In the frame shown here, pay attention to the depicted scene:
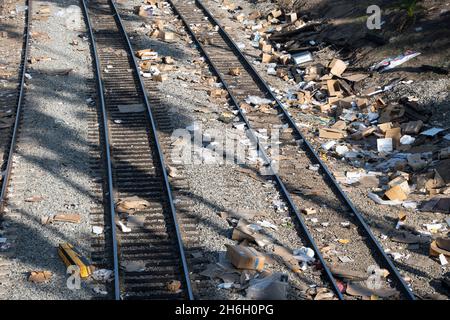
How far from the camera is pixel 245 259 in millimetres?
11383

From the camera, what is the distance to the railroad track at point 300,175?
475 inches

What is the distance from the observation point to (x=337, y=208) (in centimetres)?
1356

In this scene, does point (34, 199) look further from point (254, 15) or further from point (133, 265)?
point (254, 15)

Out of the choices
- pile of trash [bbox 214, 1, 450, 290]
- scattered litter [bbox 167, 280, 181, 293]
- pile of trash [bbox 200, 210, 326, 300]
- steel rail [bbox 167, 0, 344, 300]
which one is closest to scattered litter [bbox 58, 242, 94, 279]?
scattered litter [bbox 167, 280, 181, 293]

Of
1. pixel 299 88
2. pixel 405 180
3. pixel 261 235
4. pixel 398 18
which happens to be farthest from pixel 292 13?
pixel 261 235

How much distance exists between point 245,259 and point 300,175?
375 centimetres

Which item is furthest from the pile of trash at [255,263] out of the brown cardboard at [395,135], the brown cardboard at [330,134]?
the brown cardboard at [395,135]

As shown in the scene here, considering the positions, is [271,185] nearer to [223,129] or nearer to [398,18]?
[223,129]

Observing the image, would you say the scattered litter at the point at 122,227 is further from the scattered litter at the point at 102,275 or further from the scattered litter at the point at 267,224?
the scattered litter at the point at 267,224

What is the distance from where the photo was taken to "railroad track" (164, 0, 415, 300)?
1206cm

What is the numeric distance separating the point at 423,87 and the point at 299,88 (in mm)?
2993

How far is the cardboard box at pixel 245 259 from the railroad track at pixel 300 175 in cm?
93

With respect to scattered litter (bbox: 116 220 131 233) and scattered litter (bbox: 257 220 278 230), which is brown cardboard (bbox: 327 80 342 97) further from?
scattered litter (bbox: 116 220 131 233)

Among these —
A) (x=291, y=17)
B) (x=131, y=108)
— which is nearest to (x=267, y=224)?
(x=131, y=108)
